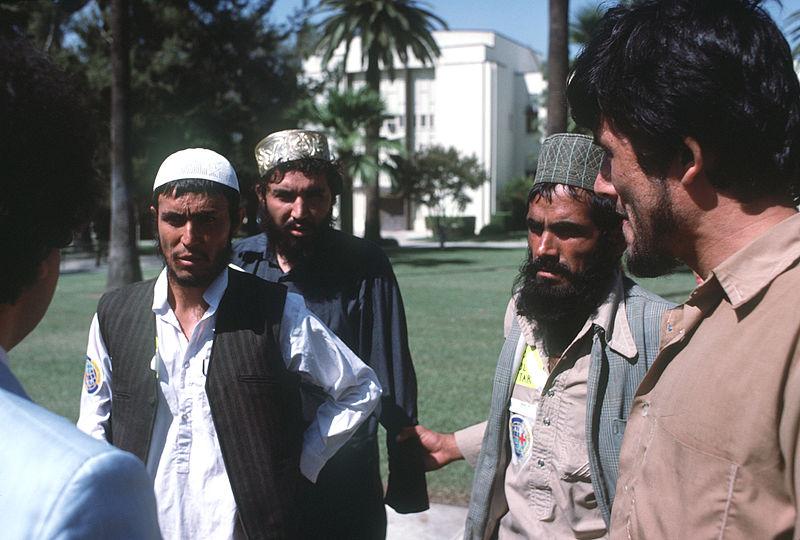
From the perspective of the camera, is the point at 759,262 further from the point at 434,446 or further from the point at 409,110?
the point at 409,110

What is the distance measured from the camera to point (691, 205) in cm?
164

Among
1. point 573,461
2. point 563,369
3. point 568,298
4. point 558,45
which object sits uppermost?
point 558,45

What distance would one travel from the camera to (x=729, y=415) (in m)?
1.36

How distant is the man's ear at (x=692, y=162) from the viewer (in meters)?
1.60

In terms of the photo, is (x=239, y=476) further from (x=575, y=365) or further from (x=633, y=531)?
(x=633, y=531)

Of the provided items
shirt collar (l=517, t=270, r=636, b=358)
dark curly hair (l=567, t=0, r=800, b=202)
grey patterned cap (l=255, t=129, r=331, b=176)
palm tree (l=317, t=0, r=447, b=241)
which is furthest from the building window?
dark curly hair (l=567, t=0, r=800, b=202)

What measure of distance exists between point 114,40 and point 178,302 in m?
15.2

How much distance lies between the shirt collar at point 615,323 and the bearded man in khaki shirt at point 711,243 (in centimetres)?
69

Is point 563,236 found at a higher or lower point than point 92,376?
higher

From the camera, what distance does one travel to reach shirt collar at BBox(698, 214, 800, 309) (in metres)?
1.43

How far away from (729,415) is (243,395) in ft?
5.25

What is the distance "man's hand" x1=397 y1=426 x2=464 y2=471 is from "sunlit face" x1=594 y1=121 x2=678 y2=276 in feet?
5.00

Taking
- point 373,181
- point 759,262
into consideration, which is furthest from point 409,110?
point 759,262

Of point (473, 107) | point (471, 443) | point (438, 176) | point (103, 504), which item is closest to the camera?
point (103, 504)
